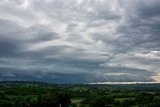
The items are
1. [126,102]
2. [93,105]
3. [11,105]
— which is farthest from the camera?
[126,102]

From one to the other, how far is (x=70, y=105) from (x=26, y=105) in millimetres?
27325

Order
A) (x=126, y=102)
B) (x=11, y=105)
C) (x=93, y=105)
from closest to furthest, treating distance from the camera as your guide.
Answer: (x=11, y=105) → (x=93, y=105) → (x=126, y=102)

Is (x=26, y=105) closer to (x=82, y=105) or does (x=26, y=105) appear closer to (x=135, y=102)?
(x=82, y=105)

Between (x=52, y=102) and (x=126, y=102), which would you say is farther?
(x=126, y=102)

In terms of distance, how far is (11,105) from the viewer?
156000 mm

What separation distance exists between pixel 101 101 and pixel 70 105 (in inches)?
707

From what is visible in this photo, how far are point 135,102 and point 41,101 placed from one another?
201 feet

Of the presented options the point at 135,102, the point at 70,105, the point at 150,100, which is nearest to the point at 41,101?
the point at 70,105

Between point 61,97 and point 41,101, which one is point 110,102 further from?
point 41,101

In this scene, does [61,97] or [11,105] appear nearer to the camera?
[11,105]

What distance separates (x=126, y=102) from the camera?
183 metres

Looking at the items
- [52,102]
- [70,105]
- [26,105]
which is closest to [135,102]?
[70,105]

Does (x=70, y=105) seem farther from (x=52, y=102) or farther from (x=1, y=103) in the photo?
(x=1, y=103)

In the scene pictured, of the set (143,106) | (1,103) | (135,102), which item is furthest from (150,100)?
(1,103)
